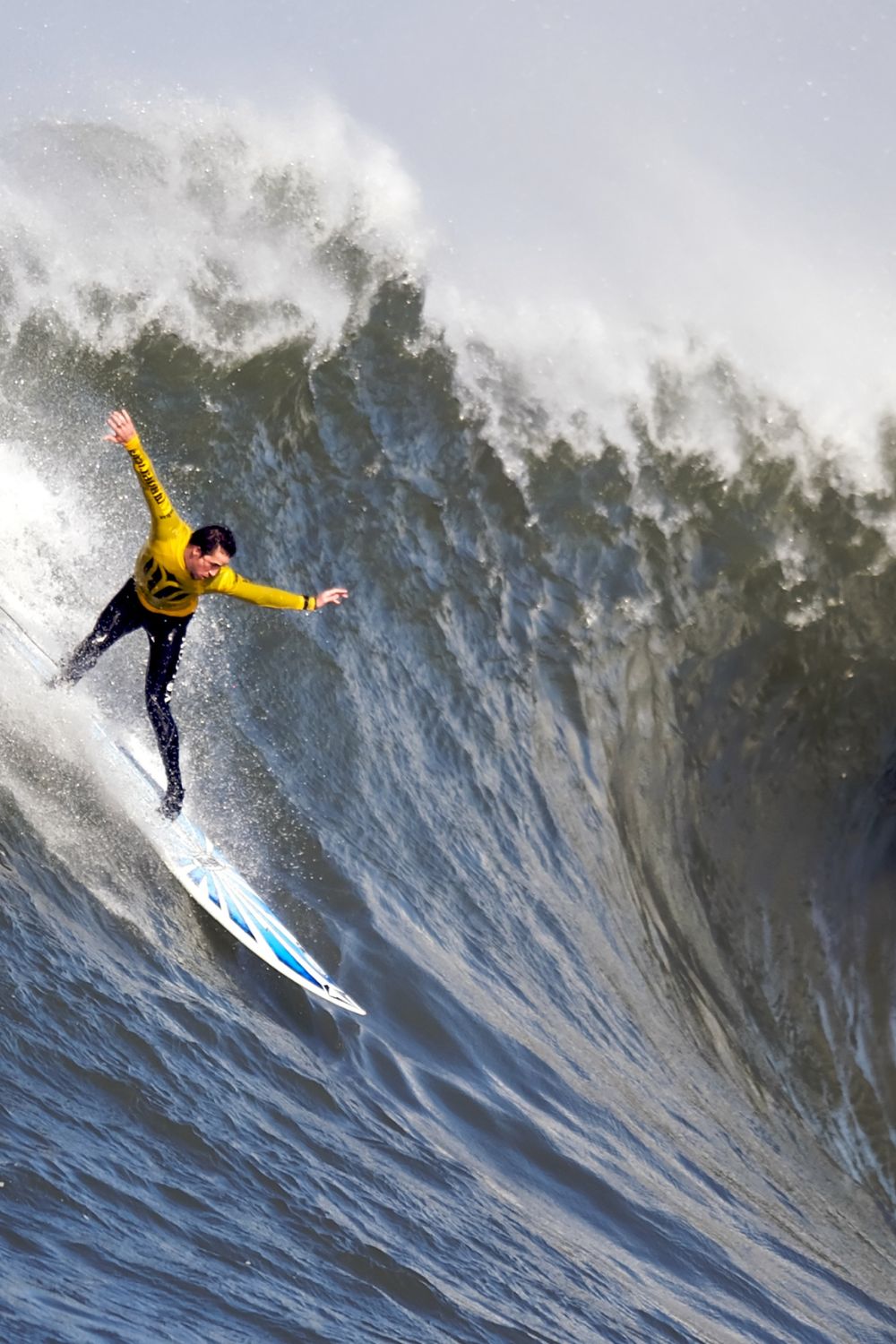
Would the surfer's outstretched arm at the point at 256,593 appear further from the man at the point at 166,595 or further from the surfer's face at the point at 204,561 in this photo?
the surfer's face at the point at 204,561

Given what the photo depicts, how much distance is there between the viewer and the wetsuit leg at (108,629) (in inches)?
289

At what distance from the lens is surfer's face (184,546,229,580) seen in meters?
6.70

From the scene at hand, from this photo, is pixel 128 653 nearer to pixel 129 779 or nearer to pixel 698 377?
pixel 129 779

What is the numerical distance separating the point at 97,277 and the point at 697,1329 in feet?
30.3

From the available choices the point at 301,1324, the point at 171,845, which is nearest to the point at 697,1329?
the point at 301,1324

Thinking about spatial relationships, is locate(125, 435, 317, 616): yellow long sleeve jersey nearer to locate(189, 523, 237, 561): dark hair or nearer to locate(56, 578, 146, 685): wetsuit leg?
locate(56, 578, 146, 685): wetsuit leg

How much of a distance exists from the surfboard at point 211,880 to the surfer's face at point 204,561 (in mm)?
1291

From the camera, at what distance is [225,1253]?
424 cm

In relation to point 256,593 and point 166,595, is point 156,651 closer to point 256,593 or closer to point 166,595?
point 166,595

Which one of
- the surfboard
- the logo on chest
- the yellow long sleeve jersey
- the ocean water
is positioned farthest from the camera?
the logo on chest

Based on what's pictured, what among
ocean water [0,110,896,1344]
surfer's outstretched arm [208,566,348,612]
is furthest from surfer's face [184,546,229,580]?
ocean water [0,110,896,1344]

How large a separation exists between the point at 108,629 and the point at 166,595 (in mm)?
463

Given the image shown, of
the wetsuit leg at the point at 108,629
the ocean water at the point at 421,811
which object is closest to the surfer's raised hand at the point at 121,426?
the wetsuit leg at the point at 108,629

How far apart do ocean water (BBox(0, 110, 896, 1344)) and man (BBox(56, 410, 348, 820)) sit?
42 cm
